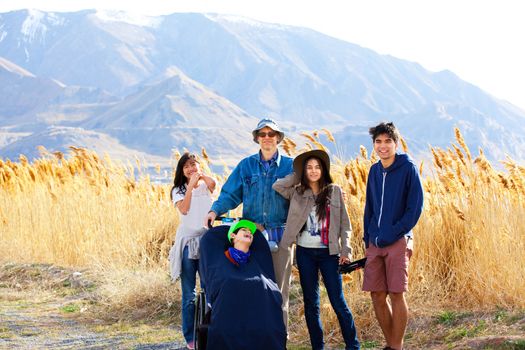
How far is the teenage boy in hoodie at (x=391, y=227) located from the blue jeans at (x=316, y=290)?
0.23 metres

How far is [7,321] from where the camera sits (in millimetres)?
7078

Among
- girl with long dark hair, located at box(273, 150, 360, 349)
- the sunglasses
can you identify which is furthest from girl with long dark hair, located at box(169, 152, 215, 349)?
girl with long dark hair, located at box(273, 150, 360, 349)

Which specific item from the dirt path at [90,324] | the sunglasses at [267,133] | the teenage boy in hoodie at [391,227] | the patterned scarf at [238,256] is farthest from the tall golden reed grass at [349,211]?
the sunglasses at [267,133]

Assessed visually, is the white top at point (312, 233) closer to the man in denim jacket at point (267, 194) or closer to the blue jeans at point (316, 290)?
the blue jeans at point (316, 290)

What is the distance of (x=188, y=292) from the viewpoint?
578cm

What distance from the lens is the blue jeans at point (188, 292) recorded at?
5723mm

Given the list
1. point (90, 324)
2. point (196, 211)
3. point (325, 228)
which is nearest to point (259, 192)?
point (325, 228)

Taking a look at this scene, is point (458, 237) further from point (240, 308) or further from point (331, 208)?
point (240, 308)

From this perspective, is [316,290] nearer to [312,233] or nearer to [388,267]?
[312,233]

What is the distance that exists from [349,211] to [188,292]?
1890 mm

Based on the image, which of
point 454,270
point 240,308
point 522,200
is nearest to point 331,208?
point 240,308

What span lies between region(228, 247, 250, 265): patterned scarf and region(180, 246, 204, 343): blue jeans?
882mm

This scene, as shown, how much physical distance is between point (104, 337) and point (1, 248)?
3.98 metres

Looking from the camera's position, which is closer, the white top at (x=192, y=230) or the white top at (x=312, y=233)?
the white top at (x=312, y=233)
